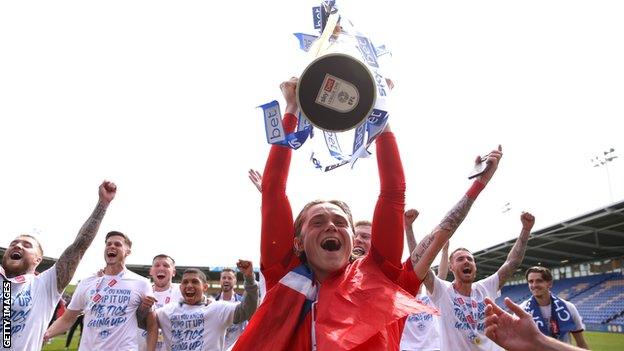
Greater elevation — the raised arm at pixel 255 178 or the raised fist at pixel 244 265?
the raised arm at pixel 255 178

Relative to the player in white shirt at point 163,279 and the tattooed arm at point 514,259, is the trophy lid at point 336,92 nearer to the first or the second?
the tattooed arm at point 514,259

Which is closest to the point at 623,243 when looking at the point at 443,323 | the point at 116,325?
the point at 443,323

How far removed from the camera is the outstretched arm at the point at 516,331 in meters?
2.31

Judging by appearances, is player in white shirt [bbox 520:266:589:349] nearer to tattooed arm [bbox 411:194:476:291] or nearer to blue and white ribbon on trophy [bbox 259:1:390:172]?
tattooed arm [bbox 411:194:476:291]

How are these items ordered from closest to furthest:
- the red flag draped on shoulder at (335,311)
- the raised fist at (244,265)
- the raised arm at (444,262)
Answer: the red flag draped on shoulder at (335,311)
the raised fist at (244,265)
the raised arm at (444,262)

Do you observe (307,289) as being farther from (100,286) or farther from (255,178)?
(100,286)

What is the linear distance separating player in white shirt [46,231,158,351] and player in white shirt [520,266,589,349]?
491cm

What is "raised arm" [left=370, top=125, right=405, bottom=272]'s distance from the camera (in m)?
2.34

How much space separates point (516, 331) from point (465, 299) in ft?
11.3

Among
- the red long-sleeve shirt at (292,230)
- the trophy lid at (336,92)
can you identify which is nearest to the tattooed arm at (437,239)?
the red long-sleeve shirt at (292,230)

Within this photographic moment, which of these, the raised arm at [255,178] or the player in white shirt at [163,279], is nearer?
the raised arm at [255,178]

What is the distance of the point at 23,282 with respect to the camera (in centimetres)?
444

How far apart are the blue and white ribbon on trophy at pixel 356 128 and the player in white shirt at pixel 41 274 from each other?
8.57ft

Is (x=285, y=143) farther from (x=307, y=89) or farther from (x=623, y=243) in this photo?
(x=623, y=243)
